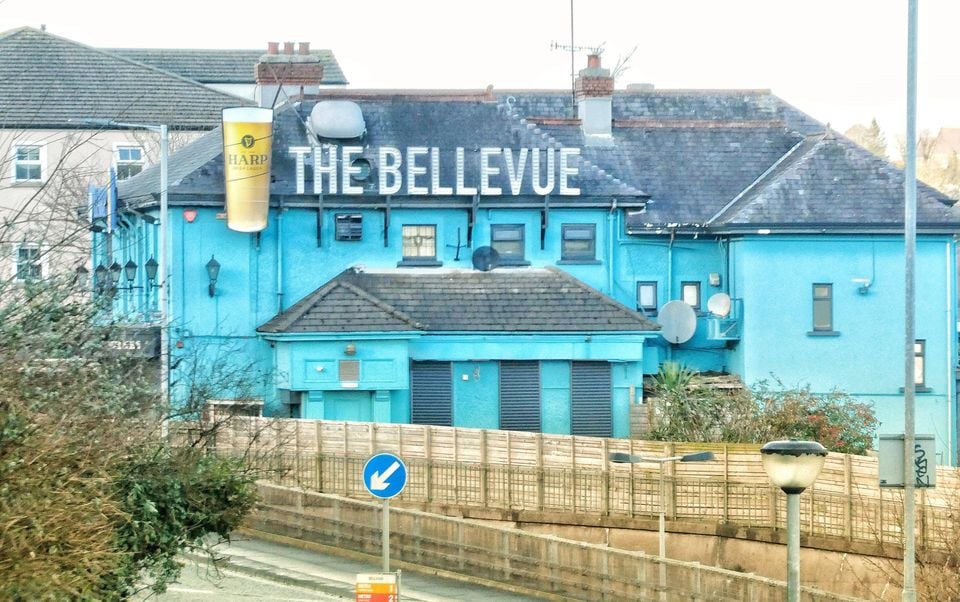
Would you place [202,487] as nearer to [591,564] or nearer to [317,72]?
[591,564]

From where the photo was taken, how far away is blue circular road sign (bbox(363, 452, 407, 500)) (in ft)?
85.5

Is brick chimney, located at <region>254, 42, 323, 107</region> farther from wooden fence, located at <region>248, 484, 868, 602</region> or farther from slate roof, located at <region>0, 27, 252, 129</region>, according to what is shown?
wooden fence, located at <region>248, 484, 868, 602</region>

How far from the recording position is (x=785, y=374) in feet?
156

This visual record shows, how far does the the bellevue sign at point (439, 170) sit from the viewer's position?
46.0m

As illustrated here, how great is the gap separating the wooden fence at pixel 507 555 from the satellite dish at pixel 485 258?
10.8 meters

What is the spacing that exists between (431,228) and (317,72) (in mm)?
6549

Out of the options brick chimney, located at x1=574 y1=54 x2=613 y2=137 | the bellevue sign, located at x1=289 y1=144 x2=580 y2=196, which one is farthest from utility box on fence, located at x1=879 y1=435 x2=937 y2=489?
brick chimney, located at x1=574 y1=54 x2=613 y2=137

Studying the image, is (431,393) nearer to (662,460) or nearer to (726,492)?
(726,492)

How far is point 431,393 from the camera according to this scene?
45438 mm

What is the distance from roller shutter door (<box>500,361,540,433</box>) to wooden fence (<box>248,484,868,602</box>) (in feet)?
28.7

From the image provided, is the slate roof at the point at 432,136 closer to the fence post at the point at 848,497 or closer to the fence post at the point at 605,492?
the fence post at the point at 605,492

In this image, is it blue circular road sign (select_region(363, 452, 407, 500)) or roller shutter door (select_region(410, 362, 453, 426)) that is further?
roller shutter door (select_region(410, 362, 453, 426))

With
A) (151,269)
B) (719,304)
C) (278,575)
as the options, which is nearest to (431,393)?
(151,269)

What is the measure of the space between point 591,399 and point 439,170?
288 inches
